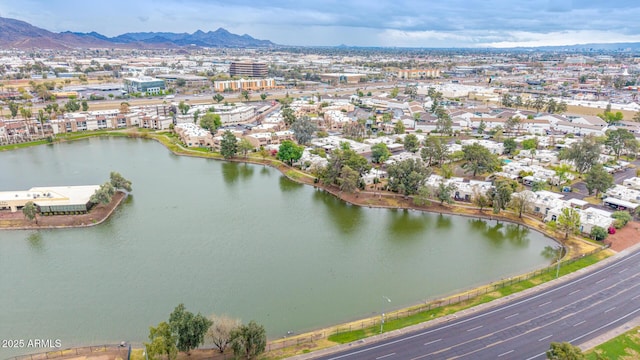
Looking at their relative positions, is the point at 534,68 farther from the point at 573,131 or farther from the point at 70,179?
the point at 70,179

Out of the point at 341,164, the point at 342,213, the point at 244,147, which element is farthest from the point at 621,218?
the point at 244,147

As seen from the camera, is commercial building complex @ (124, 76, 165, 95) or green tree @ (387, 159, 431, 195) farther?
commercial building complex @ (124, 76, 165, 95)

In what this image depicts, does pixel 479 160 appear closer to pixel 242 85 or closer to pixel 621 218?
pixel 621 218

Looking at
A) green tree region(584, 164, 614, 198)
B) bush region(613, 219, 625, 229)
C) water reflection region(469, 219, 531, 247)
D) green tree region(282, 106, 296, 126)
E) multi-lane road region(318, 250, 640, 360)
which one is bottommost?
water reflection region(469, 219, 531, 247)

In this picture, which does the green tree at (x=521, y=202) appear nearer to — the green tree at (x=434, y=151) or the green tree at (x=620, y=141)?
the green tree at (x=434, y=151)

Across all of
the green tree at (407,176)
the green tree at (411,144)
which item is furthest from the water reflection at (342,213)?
the green tree at (411,144)

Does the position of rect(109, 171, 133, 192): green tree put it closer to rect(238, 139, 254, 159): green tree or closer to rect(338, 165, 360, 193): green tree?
rect(238, 139, 254, 159): green tree

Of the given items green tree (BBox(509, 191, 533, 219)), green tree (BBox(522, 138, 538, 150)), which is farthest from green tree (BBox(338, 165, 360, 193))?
green tree (BBox(522, 138, 538, 150))
